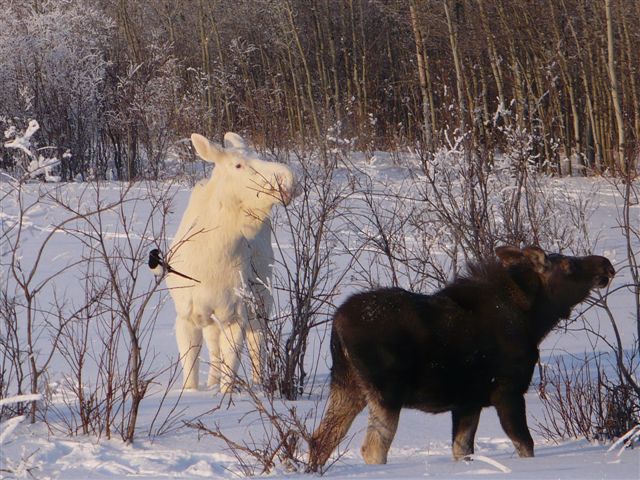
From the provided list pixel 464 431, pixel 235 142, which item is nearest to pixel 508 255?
pixel 464 431

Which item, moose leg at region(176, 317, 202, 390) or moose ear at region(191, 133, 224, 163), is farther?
moose ear at region(191, 133, 224, 163)

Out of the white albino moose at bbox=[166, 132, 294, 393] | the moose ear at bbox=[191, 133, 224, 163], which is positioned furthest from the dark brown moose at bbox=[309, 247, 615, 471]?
the moose ear at bbox=[191, 133, 224, 163]

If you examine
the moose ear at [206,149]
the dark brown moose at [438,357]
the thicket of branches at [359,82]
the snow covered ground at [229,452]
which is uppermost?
the thicket of branches at [359,82]

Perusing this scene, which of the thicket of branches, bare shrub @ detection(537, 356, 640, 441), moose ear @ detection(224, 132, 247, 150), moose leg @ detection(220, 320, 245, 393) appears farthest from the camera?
the thicket of branches

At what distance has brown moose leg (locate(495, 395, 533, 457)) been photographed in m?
4.91

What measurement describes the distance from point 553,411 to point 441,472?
232 cm

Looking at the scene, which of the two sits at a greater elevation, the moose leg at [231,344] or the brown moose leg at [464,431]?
the moose leg at [231,344]

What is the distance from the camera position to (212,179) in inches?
286

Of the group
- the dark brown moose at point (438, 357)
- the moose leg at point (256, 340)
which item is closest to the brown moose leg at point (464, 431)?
the dark brown moose at point (438, 357)

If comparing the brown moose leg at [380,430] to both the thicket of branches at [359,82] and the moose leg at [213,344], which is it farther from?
the thicket of branches at [359,82]

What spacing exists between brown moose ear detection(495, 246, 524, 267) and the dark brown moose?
67mm

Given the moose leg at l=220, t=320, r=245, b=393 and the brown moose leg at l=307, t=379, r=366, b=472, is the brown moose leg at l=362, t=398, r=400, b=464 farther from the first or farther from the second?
the moose leg at l=220, t=320, r=245, b=393

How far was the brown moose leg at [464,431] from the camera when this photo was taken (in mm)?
4949

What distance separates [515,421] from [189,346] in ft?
9.13
